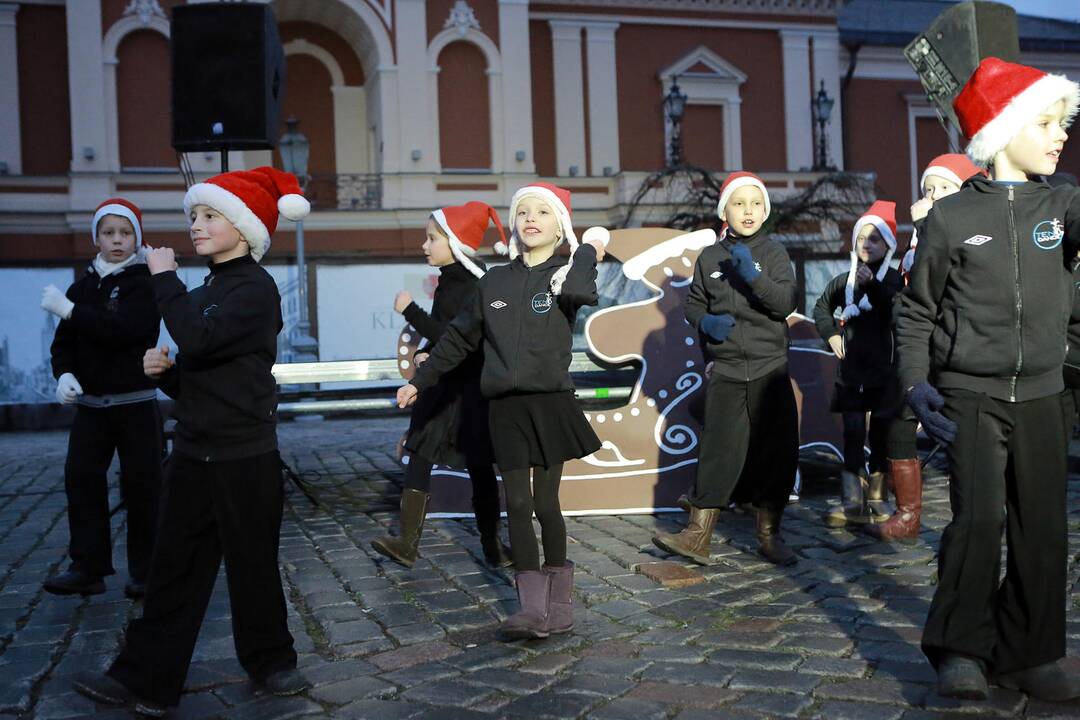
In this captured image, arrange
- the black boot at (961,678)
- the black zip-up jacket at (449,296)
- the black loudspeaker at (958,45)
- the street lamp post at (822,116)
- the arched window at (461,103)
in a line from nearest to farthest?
the black boot at (961,678), the black zip-up jacket at (449,296), the black loudspeaker at (958,45), the street lamp post at (822,116), the arched window at (461,103)

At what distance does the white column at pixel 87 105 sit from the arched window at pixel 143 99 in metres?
0.44

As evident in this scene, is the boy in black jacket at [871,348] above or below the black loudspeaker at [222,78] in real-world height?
below

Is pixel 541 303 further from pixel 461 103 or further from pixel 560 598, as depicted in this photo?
pixel 461 103

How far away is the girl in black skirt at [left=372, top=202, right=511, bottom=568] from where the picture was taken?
17.2 feet

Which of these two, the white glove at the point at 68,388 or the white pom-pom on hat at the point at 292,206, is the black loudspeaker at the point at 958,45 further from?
the white glove at the point at 68,388

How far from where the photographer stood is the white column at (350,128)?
2842 cm

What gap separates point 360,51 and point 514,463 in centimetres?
2514

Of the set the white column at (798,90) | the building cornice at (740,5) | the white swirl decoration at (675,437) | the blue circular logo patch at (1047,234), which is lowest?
the white swirl decoration at (675,437)

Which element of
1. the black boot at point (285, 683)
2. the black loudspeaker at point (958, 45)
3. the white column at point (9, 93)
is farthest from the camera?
the white column at point (9, 93)

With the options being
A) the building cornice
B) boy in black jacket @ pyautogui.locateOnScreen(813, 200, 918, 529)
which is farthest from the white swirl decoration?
the building cornice

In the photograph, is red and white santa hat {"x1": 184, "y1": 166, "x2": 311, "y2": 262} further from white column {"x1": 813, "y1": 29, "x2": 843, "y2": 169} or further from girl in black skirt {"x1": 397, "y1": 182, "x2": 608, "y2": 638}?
white column {"x1": 813, "y1": 29, "x2": 843, "y2": 169}

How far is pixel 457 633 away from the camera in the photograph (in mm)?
4289

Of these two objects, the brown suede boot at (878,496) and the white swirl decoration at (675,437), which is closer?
the brown suede boot at (878,496)

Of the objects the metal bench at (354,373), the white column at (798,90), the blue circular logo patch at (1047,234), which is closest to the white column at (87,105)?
the white column at (798,90)
